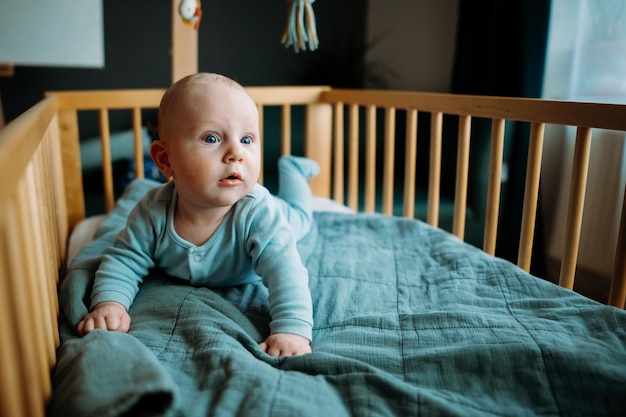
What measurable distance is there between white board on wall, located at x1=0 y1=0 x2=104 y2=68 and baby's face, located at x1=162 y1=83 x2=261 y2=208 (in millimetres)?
923

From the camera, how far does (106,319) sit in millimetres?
906

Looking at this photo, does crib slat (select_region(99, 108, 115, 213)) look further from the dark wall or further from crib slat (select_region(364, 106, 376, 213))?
the dark wall

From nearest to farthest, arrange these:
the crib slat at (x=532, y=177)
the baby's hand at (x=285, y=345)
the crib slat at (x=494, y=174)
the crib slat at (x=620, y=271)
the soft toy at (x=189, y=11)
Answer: the baby's hand at (x=285, y=345) < the crib slat at (x=620, y=271) < the crib slat at (x=532, y=177) < the crib slat at (x=494, y=174) < the soft toy at (x=189, y=11)

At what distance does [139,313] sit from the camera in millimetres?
963

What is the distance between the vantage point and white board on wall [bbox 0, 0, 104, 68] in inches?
66.2

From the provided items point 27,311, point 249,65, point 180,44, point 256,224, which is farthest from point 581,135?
point 249,65

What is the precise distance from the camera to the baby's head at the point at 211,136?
0.97 m

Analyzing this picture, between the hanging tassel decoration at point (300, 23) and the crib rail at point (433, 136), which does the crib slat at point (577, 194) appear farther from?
the hanging tassel decoration at point (300, 23)

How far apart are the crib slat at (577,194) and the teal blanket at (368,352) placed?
11 centimetres

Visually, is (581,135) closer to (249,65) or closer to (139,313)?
(139,313)

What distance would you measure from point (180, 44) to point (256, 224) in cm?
79

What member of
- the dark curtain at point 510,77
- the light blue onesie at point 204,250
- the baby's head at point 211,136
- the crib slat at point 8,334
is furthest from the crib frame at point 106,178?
the dark curtain at point 510,77

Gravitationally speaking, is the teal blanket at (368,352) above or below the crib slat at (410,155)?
below

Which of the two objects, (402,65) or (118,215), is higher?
(402,65)
